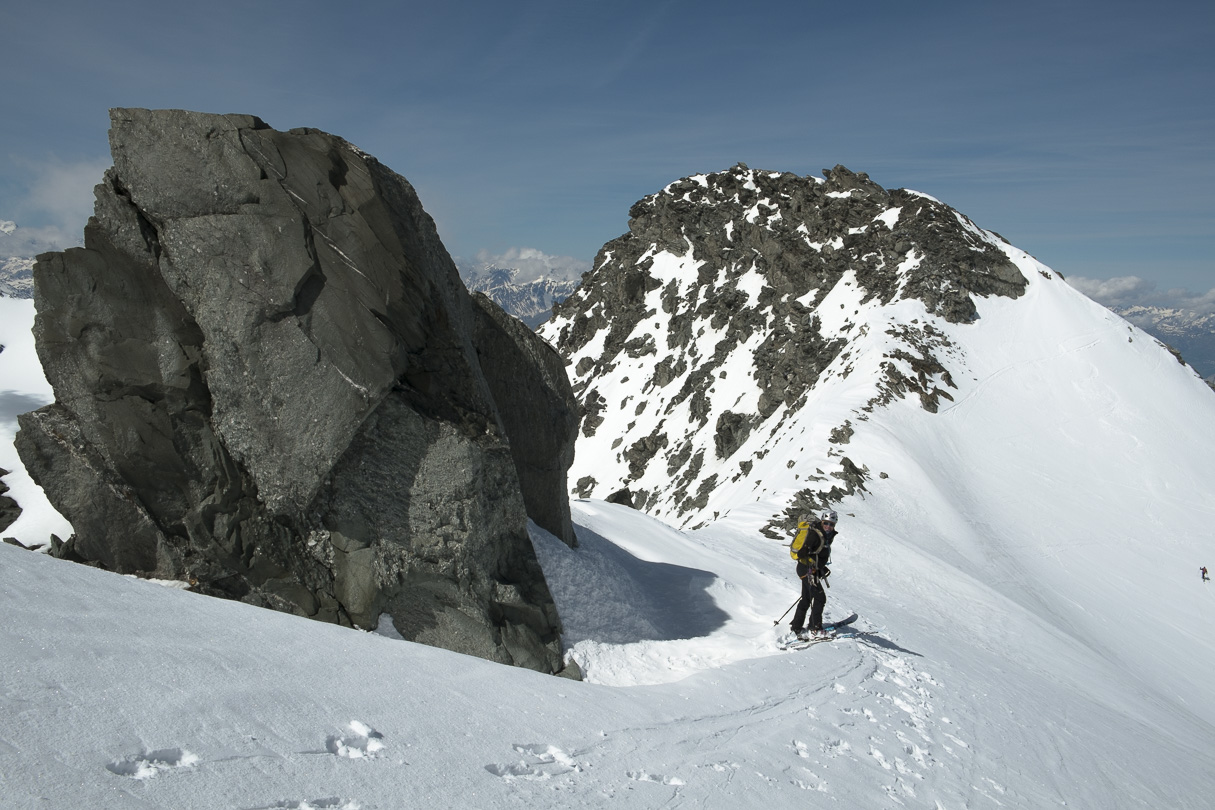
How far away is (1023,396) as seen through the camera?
4284cm

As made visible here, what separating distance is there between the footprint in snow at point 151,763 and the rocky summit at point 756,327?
72.2 feet

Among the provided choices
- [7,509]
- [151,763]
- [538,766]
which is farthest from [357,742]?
[7,509]

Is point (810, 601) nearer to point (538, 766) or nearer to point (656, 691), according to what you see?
point (656, 691)

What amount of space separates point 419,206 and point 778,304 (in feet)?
195

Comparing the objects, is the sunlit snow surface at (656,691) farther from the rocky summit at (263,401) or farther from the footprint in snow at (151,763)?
the rocky summit at (263,401)

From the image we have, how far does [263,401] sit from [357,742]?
5.71m

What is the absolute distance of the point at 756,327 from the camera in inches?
2650

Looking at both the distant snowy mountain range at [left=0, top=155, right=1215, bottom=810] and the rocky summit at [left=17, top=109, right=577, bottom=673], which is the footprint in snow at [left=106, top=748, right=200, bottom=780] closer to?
the distant snowy mountain range at [left=0, top=155, right=1215, bottom=810]

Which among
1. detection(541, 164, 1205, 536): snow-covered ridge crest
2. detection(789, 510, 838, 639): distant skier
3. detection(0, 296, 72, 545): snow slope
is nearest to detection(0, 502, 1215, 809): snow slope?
detection(789, 510, 838, 639): distant skier

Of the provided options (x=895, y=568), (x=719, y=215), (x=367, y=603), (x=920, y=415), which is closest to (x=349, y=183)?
(x=367, y=603)

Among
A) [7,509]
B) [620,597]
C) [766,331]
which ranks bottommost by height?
[7,509]

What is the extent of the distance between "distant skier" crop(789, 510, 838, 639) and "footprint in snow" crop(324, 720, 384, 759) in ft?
26.8

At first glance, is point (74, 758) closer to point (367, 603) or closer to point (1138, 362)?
point (367, 603)

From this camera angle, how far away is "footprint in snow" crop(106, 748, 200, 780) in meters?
4.20
